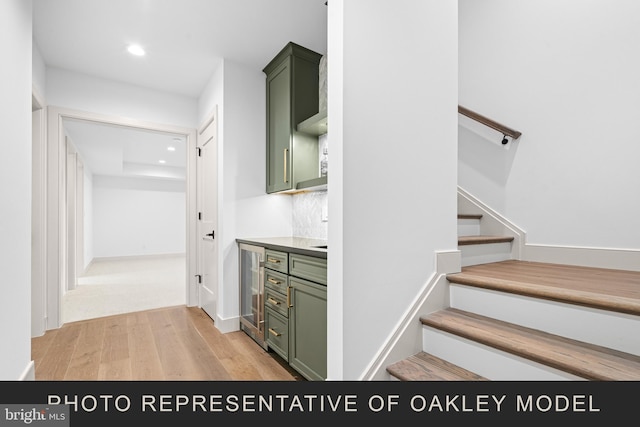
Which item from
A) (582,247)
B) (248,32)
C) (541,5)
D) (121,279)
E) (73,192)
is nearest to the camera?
(582,247)

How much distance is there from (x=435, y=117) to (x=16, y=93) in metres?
2.30

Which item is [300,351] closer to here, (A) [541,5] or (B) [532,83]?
(B) [532,83]

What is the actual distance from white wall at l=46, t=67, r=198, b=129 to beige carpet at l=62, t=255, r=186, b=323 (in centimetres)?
225

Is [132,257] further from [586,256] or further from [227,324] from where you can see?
[586,256]

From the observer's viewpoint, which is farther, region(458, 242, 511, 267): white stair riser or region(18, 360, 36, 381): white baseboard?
region(458, 242, 511, 267): white stair riser

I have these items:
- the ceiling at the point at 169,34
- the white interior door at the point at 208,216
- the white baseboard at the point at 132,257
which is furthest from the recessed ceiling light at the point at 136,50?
the white baseboard at the point at 132,257

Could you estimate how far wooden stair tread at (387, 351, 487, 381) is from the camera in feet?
4.19

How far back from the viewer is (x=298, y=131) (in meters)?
2.78

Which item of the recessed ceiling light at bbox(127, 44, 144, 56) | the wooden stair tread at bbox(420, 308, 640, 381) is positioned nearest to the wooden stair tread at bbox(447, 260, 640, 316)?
the wooden stair tread at bbox(420, 308, 640, 381)

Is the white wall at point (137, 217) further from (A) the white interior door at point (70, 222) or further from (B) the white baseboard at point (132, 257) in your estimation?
(A) the white interior door at point (70, 222)

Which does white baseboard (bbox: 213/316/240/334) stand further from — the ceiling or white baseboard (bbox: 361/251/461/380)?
the ceiling

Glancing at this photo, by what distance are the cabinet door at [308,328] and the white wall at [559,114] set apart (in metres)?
1.82

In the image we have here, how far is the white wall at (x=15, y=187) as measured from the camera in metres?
1.44

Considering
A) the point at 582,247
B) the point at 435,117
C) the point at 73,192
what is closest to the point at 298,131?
the point at 435,117
